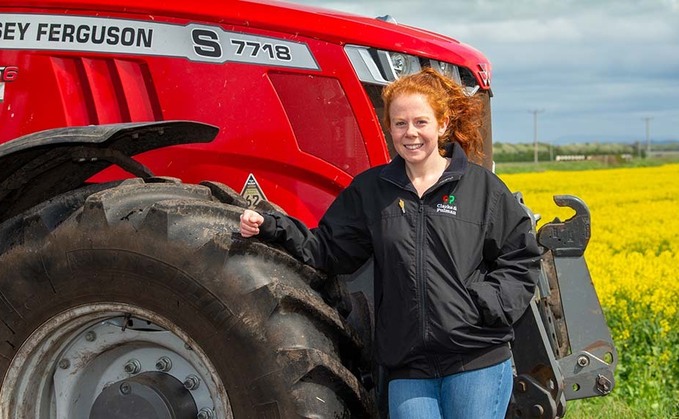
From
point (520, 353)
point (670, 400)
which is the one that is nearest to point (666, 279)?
point (670, 400)

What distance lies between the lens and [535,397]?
3.56 m

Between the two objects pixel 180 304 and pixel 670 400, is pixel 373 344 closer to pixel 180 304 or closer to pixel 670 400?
pixel 180 304

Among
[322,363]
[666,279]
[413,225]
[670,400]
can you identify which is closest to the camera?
[322,363]

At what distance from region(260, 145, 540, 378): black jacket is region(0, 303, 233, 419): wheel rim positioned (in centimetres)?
53

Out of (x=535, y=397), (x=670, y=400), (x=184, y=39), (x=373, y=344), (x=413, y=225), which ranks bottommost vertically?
(x=670, y=400)

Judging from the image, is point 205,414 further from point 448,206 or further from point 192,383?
point 448,206

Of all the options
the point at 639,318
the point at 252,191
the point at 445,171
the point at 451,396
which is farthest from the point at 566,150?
the point at 451,396

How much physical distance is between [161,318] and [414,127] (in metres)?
1.07

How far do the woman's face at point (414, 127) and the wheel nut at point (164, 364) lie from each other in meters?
1.07

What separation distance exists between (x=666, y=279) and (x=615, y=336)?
140 centimetres

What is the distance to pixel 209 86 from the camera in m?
3.86

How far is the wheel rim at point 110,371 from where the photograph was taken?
3.21m

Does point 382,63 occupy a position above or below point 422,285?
above

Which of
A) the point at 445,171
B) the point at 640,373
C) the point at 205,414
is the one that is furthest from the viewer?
the point at 640,373
